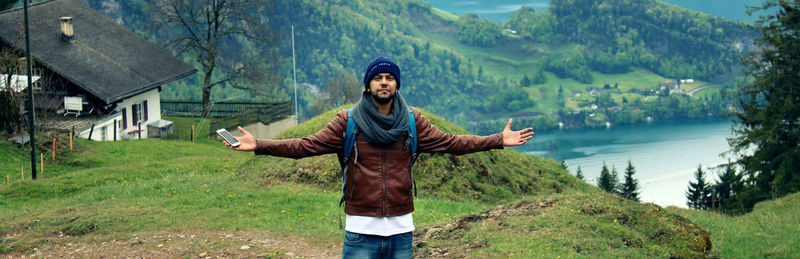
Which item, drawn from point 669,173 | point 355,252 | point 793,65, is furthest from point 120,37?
point 669,173

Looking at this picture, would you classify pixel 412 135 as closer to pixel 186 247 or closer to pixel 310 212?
pixel 186 247

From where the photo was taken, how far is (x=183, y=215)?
A: 15.4 m

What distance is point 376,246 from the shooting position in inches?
270

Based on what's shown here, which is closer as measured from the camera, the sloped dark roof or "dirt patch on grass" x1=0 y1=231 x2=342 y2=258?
"dirt patch on grass" x1=0 y1=231 x2=342 y2=258

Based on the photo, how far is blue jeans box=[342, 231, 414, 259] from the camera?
6824mm

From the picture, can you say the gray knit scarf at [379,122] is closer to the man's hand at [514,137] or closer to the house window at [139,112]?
the man's hand at [514,137]

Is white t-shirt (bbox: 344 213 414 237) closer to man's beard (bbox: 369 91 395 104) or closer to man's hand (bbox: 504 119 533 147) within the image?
man's beard (bbox: 369 91 395 104)

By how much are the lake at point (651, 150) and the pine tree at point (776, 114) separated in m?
31.2

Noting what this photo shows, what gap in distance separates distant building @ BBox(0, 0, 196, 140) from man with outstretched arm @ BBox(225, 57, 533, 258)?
3399 cm

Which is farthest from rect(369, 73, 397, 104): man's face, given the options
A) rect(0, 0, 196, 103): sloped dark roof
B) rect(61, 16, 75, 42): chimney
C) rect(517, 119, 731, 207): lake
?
rect(517, 119, 731, 207): lake

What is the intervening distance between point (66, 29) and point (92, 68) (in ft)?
10.5

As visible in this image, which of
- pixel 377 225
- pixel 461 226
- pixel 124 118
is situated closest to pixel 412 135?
pixel 377 225

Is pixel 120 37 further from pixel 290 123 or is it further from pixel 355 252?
pixel 355 252

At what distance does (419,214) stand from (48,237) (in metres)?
6.88
